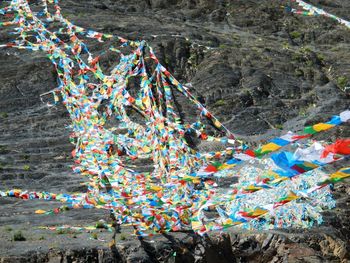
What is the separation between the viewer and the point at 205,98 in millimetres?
30797

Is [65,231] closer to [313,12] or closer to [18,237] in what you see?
[18,237]

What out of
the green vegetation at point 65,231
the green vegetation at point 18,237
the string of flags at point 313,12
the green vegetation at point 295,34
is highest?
the green vegetation at point 18,237

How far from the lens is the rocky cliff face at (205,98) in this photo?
14531 millimetres

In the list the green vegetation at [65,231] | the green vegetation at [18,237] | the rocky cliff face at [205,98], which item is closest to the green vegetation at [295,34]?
the rocky cliff face at [205,98]

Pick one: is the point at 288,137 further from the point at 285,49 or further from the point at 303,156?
the point at 285,49

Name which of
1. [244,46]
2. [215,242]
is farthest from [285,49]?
[215,242]

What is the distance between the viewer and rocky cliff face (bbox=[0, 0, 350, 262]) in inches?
572

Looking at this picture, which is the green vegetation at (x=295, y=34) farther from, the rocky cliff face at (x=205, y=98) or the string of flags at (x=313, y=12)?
the string of flags at (x=313, y=12)

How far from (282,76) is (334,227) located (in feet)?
52.1

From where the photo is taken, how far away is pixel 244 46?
36469mm

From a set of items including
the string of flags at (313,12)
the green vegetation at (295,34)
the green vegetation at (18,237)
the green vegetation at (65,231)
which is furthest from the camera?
the string of flags at (313,12)

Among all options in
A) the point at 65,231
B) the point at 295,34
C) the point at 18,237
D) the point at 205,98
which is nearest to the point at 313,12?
the point at 295,34

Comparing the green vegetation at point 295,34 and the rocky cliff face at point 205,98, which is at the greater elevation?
the rocky cliff face at point 205,98

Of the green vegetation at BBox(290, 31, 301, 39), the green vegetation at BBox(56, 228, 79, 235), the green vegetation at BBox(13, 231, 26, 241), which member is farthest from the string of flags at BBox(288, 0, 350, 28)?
the green vegetation at BBox(13, 231, 26, 241)
